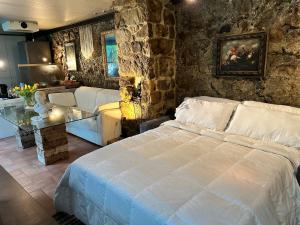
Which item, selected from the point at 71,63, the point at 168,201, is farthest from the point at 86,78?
the point at 168,201

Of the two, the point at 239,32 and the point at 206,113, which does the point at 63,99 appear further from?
the point at 239,32

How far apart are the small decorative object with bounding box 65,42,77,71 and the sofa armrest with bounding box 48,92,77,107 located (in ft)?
2.85

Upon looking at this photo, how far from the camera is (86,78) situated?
5.08 meters

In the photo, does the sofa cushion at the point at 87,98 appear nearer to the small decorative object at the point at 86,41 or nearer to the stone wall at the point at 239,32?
the small decorative object at the point at 86,41

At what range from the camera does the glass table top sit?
275 cm

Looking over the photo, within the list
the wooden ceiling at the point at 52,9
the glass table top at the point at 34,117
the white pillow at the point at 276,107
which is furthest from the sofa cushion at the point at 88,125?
the white pillow at the point at 276,107

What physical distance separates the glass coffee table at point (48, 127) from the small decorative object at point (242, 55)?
2.04 meters

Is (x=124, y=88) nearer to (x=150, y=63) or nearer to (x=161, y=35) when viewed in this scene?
(x=150, y=63)

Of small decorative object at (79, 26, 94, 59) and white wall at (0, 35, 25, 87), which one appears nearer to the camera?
small decorative object at (79, 26, 94, 59)

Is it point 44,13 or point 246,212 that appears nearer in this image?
point 246,212

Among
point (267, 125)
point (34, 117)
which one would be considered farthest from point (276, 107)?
point (34, 117)

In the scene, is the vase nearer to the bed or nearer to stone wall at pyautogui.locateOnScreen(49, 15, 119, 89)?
stone wall at pyautogui.locateOnScreen(49, 15, 119, 89)

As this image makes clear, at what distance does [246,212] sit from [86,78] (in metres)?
4.62

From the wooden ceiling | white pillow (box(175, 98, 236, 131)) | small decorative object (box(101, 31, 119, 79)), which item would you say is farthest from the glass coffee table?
the wooden ceiling
